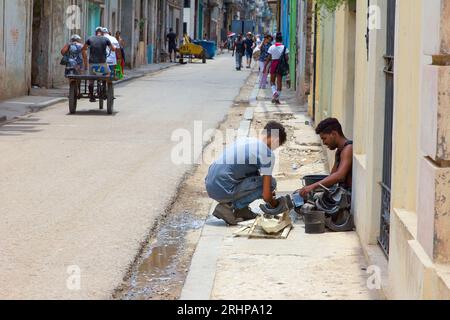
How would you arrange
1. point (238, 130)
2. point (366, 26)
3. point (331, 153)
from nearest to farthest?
1. point (366, 26)
2. point (331, 153)
3. point (238, 130)

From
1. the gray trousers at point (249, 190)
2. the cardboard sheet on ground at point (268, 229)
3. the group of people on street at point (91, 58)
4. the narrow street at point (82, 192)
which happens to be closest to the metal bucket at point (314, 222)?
the cardboard sheet on ground at point (268, 229)

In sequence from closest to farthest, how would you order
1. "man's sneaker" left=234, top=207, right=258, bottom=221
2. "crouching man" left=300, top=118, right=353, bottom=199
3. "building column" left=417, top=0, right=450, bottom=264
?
1. "building column" left=417, top=0, right=450, bottom=264
2. "crouching man" left=300, top=118, right=353, bottom=199
3. "man's sneaker" left=234, top=207, right=258, bottom=221

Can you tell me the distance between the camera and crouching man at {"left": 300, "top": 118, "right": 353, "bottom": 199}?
9759 mm

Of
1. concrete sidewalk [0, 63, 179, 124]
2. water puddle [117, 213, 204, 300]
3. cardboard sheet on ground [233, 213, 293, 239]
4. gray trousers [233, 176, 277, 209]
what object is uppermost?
concrete sidewalk [0, 63, 179, 124]

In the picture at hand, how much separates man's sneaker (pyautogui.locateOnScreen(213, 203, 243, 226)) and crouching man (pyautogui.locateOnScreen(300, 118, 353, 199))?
2.32ft

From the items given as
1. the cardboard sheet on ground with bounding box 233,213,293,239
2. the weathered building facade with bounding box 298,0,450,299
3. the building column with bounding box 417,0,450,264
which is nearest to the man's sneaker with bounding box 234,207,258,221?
the cardboard sheet on ground with bounding box 233,213,293,239

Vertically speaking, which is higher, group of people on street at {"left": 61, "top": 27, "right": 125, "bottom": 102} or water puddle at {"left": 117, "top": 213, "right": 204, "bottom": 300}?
group of people on street at {"left": 61, "top": 27, "right": 125, "bottom": 102}

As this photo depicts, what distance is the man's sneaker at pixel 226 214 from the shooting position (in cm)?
993

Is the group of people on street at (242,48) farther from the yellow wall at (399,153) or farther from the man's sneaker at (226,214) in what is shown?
the yellow wall at (399,153)

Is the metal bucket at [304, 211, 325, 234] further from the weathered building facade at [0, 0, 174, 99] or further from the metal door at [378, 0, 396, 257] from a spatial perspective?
the weathered building facade at [0, 0, 174, 99]
